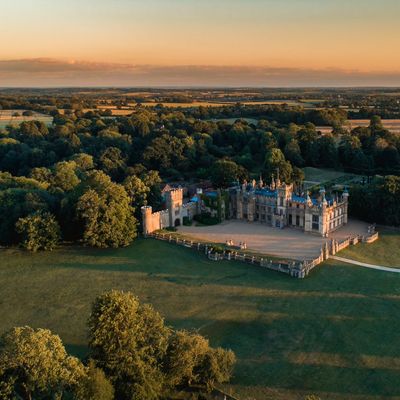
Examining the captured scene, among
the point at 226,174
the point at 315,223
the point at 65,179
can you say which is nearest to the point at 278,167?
the point at 226,174

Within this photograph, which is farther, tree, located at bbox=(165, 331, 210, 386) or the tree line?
tree, located at bbox=(165, 331, 210, 386)

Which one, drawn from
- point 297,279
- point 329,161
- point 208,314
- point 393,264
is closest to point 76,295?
point 208,314

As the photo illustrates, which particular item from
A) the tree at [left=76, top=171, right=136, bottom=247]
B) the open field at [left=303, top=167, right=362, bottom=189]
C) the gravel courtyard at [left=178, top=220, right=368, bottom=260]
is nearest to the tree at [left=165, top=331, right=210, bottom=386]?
the gravel courtyard at [left=178, top=220, right=368, bottom=260]

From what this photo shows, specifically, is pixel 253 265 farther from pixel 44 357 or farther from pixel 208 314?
pixel 44 357

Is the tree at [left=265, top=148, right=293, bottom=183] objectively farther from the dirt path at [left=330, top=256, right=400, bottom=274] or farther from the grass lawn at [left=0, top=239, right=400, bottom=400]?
the grass lawn at [left=0, top=239, right=400, bottom=400]

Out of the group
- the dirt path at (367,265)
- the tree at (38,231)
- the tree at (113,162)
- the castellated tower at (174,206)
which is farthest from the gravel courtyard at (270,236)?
the tree at (113,162)

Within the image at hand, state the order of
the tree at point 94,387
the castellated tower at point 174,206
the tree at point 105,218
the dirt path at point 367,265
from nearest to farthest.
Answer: the tree at point 94,387 < the dirt path at point 367,265 < the tree at point 105,218 < the castellated tower at point 174,206

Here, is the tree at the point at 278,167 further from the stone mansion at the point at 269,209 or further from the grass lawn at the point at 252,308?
the grass lawn at the point at 252,308
